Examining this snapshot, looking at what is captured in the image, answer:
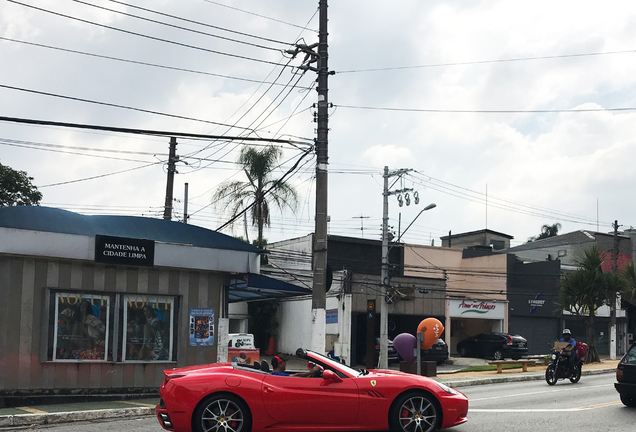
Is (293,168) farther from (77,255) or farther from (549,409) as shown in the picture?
(549,409)

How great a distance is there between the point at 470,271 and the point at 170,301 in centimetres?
3256

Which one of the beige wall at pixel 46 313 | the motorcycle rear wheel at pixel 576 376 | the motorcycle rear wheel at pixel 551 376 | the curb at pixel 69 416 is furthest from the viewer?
the motorcycle rear wheel at pixel 576 376

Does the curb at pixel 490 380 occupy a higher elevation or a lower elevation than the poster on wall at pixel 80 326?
lower

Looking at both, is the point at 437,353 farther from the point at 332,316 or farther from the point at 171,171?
the point at 171,171

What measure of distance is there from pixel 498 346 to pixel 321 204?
85.5 ft

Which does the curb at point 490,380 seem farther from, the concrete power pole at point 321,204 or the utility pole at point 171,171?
the utility pole at point 171,171

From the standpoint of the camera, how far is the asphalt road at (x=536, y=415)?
10.7 m

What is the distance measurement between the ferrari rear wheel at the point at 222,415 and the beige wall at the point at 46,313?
23.4 feet

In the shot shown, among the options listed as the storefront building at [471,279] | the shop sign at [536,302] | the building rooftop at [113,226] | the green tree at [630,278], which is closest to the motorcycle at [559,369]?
the building rooftop at [113,226]

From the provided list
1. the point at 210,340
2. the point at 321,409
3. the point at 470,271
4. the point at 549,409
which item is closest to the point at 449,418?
the point at 321,409

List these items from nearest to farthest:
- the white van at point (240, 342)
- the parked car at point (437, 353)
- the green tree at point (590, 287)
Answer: the white van at point (240, 342) → the green tree at point (590, 287) → the parked car at point (437, 353)

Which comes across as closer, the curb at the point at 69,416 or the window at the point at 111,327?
the curb at the point at 69,416

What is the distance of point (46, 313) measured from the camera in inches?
590

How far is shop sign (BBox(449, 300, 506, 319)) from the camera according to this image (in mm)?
42156
